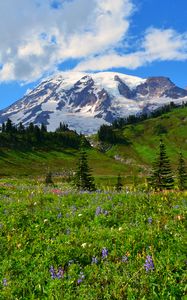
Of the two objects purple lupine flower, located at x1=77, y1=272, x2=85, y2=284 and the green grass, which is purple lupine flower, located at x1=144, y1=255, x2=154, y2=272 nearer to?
the green grass

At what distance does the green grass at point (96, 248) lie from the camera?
7105 mm

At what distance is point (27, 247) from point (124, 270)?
9.21 ft

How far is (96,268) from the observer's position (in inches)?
312

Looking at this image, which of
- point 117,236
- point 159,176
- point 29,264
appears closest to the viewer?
point 29,264

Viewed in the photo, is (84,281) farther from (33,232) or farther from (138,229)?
(33,232)

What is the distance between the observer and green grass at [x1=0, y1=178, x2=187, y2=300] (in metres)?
7.11

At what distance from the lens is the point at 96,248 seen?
912cm

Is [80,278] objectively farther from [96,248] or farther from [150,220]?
[150,220]

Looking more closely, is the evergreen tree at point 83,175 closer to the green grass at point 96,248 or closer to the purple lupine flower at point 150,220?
the green grass at point 96,248

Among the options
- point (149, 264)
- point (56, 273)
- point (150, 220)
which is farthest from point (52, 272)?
point (150, 220)

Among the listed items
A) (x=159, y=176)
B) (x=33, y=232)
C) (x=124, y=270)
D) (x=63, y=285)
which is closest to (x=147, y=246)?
(x=124, y=270)

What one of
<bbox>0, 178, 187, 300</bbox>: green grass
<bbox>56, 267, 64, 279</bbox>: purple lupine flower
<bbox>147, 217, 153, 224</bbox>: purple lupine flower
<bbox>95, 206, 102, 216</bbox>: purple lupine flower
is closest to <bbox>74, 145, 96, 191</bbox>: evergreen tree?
<bbox>0, 178, 187, 300</bbox>: green grass

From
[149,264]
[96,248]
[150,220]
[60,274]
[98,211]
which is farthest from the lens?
[98,211]

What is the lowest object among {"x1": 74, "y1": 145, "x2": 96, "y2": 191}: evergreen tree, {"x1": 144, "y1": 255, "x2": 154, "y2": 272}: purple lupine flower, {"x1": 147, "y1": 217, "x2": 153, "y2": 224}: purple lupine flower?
{"x1": 74, "y1": 145, "x2": 96, "y2": 191}: evergreen tree
